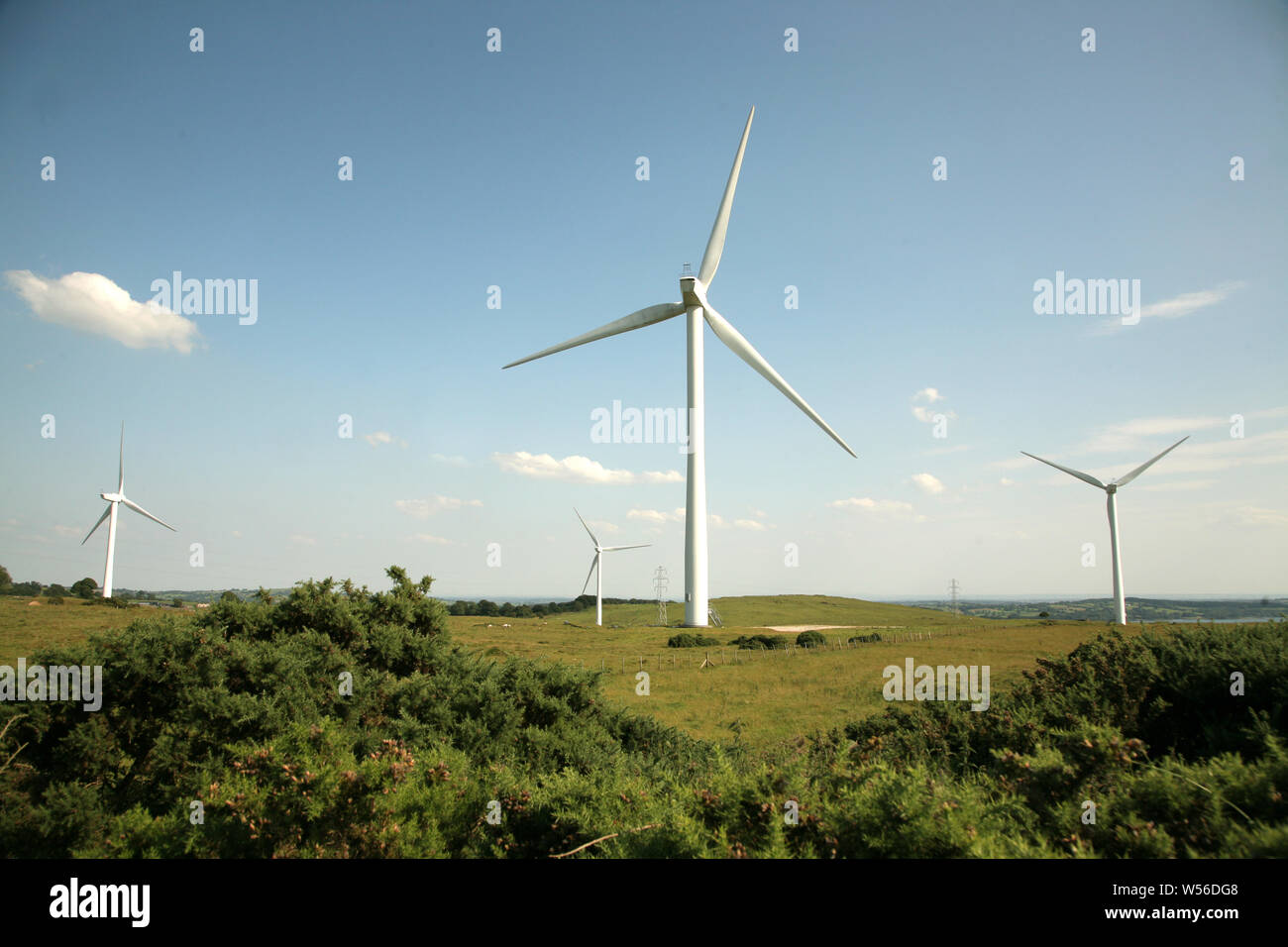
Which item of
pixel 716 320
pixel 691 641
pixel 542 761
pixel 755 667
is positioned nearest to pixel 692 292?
pixel 716 320

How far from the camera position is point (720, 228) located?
5547cm

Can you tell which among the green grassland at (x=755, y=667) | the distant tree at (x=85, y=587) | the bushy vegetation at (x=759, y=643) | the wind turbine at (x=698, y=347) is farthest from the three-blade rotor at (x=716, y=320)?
the distant tree at (x=85, y=587)

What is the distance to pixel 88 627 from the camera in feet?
132

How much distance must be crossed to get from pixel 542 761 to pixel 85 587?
3857 inches

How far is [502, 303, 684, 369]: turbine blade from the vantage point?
54875 millimetres

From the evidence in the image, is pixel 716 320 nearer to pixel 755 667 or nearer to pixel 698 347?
pixel 698 347

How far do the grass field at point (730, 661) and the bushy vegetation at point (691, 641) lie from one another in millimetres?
1756

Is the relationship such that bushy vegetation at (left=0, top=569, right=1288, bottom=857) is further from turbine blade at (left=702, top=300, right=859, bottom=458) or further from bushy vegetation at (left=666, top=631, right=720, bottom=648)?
bushy vegetation at (left=666, top=631, right=720, bottom=648)

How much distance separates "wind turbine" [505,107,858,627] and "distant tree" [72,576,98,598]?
214 feet

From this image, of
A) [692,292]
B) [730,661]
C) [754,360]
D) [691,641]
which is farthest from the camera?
[691,641]

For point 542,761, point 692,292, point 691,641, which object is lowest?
point 691,641
